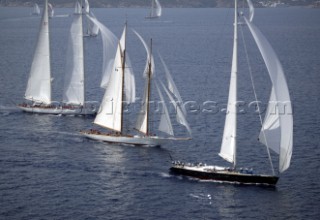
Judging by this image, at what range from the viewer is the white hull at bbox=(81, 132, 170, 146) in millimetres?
79312

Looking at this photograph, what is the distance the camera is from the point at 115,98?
276 feet

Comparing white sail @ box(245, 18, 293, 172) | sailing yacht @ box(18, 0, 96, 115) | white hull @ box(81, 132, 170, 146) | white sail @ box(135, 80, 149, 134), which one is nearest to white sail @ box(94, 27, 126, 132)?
white hull @ box(81, 132, 170, 146)

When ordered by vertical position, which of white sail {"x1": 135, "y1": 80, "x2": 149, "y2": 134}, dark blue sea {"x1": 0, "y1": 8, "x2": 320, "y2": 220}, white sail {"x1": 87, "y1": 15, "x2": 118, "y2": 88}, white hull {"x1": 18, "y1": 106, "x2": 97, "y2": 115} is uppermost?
white sail {"x1": 87, "y1": 15, "x2": 118, "y2": 88}

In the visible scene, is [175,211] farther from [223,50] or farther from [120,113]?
[223,50]

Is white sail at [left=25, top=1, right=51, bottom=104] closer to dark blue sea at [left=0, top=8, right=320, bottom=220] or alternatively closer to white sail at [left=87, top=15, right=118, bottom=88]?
dark blue sea at [left=0, top=8, right=320, bottom=220]

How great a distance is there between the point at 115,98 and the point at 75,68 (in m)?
15.2

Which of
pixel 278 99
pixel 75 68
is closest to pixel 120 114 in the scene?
pixel 75 68

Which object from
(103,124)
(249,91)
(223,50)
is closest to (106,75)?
(103,124)

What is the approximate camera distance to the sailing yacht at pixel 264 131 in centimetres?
6216

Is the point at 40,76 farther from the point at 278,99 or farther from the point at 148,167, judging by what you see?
the point at 278,99

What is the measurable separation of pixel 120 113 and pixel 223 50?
9477 cm

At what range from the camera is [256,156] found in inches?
2972

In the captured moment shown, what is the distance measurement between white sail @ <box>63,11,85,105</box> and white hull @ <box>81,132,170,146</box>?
15224 millimetres

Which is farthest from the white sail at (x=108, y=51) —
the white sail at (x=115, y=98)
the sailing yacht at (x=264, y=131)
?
the sailing yacht at (x=264, y=131)
